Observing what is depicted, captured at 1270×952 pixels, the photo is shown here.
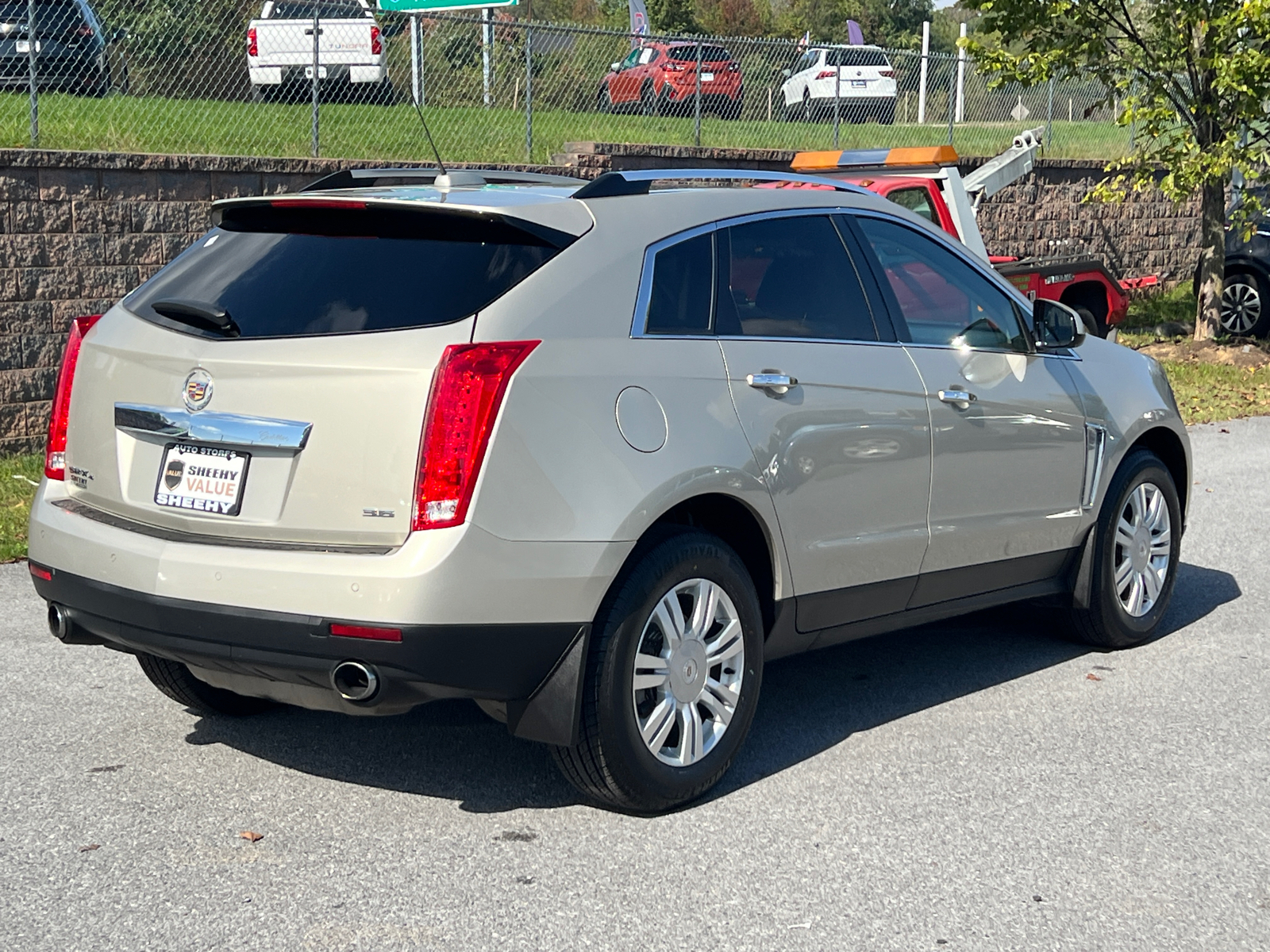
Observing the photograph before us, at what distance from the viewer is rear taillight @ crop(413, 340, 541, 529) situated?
→ 4008 millimetres

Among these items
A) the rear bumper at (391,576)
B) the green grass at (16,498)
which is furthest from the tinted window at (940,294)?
the green grass at (16,498)

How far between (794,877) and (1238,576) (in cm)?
458

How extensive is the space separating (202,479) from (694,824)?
65.1 inches

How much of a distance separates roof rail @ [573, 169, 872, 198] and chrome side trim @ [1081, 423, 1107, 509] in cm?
132

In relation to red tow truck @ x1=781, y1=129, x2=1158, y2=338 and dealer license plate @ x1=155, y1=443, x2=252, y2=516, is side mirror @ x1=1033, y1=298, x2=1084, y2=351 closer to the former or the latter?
dealer license plate @ x1=155, y1=443, x2=252, y2=516

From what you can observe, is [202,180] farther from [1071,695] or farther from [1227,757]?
[1227,757]


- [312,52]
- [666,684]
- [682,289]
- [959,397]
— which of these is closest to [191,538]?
[666,684]

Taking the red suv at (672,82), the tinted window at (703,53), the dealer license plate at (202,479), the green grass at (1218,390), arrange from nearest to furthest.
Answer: the dealer license plate at (202,479), the green grass at (1218,390), the red suv at (672,82), the tinted window at (703,53)

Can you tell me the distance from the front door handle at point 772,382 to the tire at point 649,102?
13539 mm

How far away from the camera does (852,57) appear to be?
19.9 metres

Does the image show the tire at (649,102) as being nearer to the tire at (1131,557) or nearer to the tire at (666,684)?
the tire at (1131,557)

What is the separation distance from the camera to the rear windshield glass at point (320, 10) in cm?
1441

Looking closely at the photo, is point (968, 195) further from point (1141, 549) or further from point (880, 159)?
point (1141, 549)

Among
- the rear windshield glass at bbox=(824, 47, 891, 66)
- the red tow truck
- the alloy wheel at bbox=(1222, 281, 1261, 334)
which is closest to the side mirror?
the red tow truck
